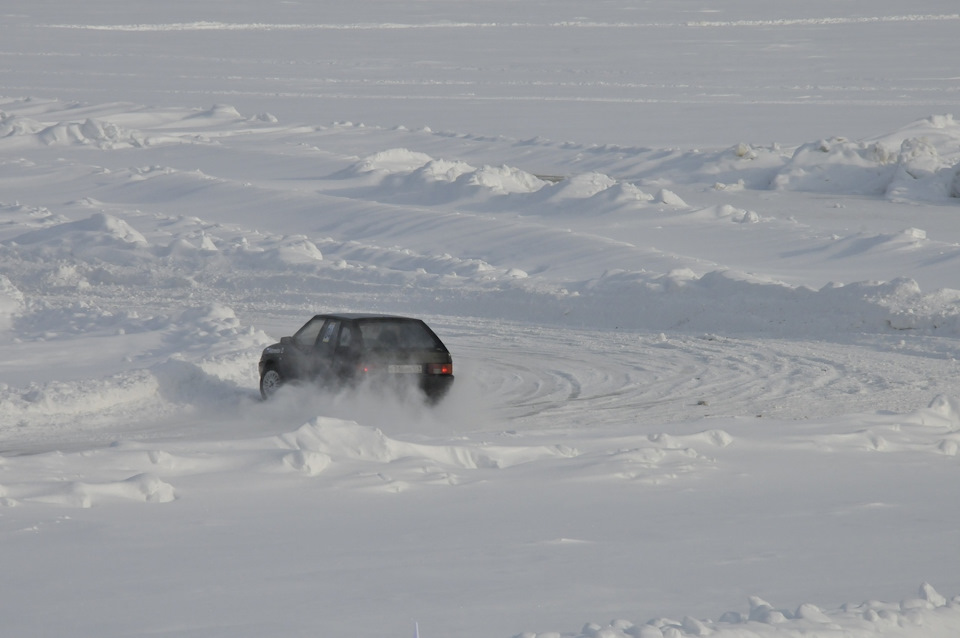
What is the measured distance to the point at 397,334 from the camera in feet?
45.7

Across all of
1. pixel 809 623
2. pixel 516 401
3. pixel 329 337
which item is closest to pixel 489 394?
pixel 516 401

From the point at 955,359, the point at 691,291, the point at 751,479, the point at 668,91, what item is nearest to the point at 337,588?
the point at 751,479

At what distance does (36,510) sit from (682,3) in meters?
172

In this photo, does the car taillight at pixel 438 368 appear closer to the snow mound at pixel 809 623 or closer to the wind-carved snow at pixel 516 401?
the wind-carved snow at pixel 516 401

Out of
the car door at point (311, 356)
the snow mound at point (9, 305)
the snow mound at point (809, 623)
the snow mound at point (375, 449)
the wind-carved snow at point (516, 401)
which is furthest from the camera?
the snow mound at point (9, 305)

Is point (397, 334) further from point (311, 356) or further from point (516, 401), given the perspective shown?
point (516, 401)

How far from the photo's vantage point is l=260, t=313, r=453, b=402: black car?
526 inches

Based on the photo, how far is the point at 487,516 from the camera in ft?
27.8

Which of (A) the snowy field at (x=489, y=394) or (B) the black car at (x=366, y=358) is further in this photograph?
(B) the black car at (x=366, y=358)

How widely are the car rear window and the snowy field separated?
74 centimetres

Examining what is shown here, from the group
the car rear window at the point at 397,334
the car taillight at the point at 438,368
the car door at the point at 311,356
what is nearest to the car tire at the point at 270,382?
the car door at the point at 311,356

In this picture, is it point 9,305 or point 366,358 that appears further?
point 9,305

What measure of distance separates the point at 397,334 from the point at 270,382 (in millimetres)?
1737

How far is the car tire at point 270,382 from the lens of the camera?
14.3 m
